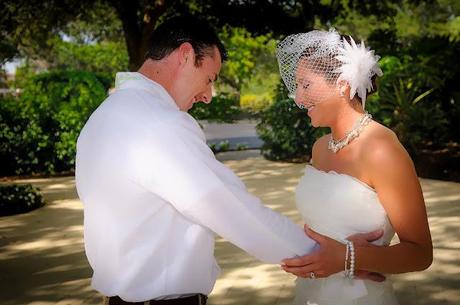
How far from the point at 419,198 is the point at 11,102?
1441 centimetres

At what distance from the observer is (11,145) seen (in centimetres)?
1443

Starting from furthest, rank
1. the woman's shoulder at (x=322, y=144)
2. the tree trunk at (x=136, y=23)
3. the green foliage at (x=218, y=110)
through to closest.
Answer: the green foliage at (x=218, y=110) < the tree trunk at (x=136, y=23) < the woman's shoulder at (x=322, y=144)

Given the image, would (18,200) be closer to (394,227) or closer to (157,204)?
(394,227)

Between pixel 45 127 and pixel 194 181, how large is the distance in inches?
541

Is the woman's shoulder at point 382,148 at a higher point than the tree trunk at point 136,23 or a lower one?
lower

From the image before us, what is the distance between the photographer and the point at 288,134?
15883 millimetres

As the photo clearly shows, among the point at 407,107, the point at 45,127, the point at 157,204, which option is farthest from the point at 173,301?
the point at 407,107

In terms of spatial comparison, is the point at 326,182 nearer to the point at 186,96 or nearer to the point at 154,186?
the point at 186,96

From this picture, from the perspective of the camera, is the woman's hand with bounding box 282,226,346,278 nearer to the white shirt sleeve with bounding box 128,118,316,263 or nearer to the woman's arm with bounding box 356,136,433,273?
the woman's arm with bounding box 356,136,433,273

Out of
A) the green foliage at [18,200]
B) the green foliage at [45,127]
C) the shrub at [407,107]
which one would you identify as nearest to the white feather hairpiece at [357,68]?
the green foliage at [18,200]

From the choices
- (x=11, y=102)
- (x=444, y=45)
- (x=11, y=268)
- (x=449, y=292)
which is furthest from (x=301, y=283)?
(x=444, y=45)

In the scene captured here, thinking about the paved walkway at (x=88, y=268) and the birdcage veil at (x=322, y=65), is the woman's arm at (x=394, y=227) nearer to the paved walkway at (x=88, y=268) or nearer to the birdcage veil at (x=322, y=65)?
the birdcage veil at (x=322, y=65)

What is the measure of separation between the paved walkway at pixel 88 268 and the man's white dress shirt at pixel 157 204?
353 centimetres

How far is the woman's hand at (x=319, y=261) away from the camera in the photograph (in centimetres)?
192
